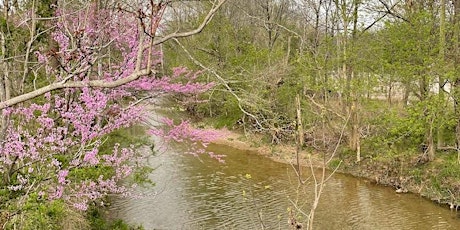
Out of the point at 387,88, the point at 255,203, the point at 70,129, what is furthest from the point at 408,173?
the point at 70,129

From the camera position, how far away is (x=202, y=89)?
26.5 ft

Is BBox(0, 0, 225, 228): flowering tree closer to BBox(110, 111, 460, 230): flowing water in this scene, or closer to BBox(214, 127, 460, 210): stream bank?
BBox(110, 111, 460, 230): flowing water

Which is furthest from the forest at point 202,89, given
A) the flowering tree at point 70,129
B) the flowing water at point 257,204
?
the flowing water at point 257,204

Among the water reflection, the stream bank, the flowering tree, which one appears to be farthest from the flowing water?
the flowering tree

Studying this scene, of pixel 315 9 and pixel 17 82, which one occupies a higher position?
pixel 315 9

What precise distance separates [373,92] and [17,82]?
34.8 ft

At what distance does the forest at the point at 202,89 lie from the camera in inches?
212

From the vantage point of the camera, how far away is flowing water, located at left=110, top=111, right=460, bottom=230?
32.9ft

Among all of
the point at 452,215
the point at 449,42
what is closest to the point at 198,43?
the point at 449,42

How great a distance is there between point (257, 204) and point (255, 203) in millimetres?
1005

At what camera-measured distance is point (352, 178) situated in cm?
1417

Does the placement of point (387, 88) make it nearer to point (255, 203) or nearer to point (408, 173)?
point (408, 173)

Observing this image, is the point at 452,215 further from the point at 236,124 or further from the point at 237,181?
the point at 236,124

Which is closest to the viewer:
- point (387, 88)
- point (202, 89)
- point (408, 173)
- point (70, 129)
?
point (70, 129)
